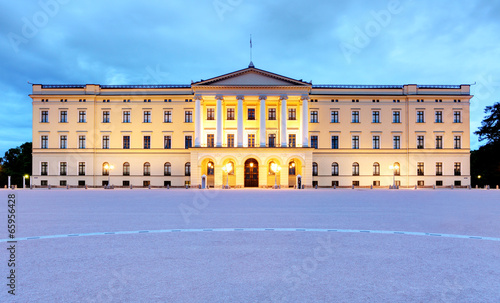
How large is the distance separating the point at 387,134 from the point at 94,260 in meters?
54.1

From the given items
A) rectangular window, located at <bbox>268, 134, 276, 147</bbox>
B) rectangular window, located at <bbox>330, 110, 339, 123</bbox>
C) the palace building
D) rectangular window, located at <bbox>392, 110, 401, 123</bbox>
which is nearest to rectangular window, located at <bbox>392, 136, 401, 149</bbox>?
the palace building

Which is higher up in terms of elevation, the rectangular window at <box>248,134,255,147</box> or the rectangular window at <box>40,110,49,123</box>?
the rectangular window at <box>40,110,49,123</box>

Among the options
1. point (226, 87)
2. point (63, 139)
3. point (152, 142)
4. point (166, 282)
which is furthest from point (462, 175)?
point (63, 139)

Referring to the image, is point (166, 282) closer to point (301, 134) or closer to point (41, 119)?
point (301, 134)

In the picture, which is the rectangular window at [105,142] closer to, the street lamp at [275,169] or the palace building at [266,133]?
the palace building at [266,133]

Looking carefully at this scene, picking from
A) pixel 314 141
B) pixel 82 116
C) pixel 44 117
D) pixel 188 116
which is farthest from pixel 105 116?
pixel 314 141

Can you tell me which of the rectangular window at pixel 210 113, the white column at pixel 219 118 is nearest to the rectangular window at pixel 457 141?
the white column at pixel 219 118

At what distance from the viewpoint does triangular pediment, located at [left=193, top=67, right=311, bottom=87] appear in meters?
48.9

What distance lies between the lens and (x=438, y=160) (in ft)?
175

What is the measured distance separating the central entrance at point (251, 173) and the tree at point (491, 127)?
41.4 meters

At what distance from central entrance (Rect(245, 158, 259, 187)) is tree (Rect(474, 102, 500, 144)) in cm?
4141

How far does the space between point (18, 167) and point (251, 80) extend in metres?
59.1

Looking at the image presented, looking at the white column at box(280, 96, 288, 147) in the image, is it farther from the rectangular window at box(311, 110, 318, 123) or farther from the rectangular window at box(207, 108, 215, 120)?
the rectangular window at box(207, 108, 215, 120)

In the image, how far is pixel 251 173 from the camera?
49938 mm
